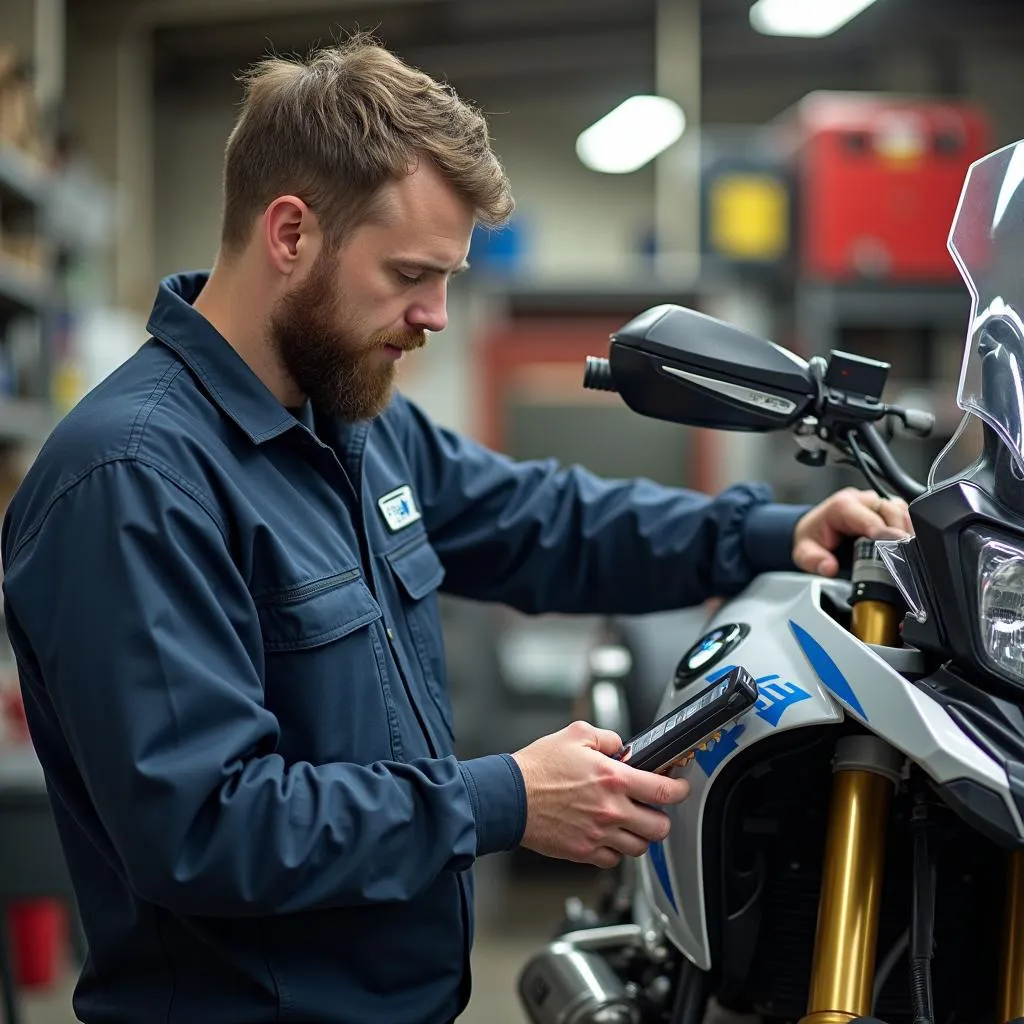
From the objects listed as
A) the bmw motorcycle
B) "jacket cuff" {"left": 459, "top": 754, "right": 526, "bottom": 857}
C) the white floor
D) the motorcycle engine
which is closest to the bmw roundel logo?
the bmw motorcycle

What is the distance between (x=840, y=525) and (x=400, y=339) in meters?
0.49

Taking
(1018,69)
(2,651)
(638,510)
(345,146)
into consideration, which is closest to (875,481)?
(638,510)

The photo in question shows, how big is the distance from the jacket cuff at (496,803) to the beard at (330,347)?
42cm

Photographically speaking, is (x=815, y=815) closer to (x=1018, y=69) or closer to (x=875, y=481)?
(x=875, y=481)

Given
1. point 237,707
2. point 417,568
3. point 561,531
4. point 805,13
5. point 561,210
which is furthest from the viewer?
point 561,210

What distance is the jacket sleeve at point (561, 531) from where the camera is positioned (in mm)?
1570

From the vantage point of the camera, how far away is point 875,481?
4.50 ft

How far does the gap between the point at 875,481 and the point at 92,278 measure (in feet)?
16.5

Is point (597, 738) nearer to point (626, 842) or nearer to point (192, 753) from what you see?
point (626, 842)

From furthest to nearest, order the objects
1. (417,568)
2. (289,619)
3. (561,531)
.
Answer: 1. (561,531)
2. (417,568)
3. (289,619)

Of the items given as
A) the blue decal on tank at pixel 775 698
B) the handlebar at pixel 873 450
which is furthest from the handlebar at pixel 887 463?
the blue decal on tank at pixel 775 698

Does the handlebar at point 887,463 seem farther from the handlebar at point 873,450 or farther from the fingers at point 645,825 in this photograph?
the fingers at point 645,825

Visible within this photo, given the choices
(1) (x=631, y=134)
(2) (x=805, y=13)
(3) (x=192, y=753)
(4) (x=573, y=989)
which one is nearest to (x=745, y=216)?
(2) (x=805, y=13)

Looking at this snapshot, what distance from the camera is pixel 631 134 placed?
7.67 metres
